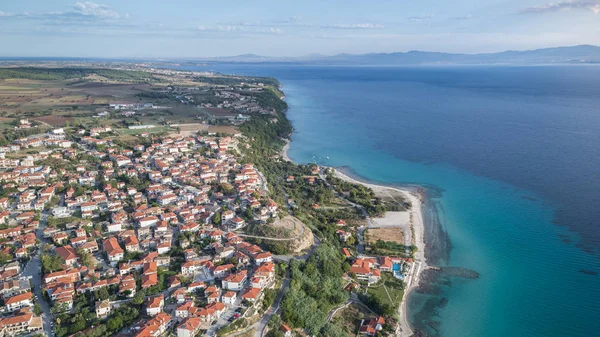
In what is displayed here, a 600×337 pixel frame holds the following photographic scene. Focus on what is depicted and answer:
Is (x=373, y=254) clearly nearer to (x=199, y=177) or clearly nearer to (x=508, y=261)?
(x=508, y=261)

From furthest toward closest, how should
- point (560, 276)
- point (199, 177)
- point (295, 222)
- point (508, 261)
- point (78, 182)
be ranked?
point (199, 177)
point (78, 182)
point (295, 222)
point (508, 261)
point (560, 276)

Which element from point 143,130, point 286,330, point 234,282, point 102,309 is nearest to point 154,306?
point 102,309

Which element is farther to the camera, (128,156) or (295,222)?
(128,156)

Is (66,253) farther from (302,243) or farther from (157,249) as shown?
(302,243)

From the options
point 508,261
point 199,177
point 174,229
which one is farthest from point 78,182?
point 508,261

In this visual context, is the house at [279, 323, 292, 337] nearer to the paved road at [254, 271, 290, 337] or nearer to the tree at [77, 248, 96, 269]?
the paved road at [254, 271, 290, 337]

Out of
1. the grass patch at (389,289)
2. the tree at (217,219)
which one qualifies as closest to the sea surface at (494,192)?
the grass patch at (389,289)

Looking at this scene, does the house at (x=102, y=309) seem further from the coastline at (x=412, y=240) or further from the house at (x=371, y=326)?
the coastline at (x=412, y=240)
